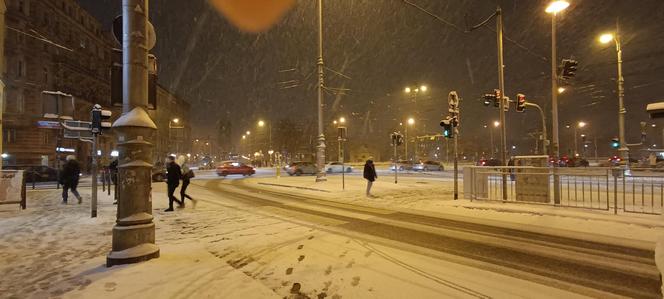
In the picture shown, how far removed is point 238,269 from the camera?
5.91 metres

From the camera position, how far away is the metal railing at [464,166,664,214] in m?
11.2

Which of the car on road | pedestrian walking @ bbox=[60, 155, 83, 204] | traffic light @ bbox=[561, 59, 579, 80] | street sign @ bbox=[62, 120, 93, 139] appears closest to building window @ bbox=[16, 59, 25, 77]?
the car on road

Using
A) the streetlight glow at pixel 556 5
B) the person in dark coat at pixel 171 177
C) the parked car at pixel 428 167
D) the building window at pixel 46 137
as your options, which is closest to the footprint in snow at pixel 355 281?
the person in dark coat at pixel 171 177

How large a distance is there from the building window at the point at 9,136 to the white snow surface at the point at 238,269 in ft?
130

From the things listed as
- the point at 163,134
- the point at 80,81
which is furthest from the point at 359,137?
the point at 80,81

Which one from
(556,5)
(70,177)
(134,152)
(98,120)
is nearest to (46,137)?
(70,177)

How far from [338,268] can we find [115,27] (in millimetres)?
5025

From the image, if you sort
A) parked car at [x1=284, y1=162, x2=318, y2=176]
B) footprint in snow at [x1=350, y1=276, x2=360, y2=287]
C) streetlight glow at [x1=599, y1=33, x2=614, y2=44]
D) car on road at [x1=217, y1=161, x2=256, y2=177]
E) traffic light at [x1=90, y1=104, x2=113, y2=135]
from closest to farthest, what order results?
footprint in snow at [x1=350, y1=276, x2=360, y2=287] → traffic light at [x1=90, y1=104, x2=113, y2=135] → streetlight glow at [x1=599, y1=33, x2=614, y2=44] → car on road at [x1=217, y1=161, x2=256, y2=177] → parked car at [x1=284, y1=162, x2=318, y2=176]

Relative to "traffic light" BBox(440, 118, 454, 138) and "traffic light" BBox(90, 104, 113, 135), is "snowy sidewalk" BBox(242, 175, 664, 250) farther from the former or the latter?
"traffic light" BBox(90, 104, 113, 135)

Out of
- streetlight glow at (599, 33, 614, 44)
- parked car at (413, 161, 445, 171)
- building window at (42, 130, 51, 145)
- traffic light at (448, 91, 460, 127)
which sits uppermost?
streetlight glow at (599, 33, 614, 44)

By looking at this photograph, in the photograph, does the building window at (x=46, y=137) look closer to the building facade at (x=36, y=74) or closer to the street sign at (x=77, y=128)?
the building facade at (x=36, y=74)

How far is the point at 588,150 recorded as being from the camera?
415 feet

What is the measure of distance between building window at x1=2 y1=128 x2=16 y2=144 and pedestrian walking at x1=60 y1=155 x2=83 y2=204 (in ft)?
111

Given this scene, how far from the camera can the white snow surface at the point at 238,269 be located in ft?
15.9
